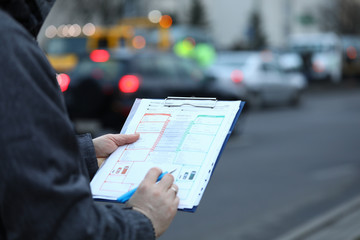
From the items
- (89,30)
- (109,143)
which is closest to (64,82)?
(109,143)

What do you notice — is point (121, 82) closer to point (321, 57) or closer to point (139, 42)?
point (139, 42)

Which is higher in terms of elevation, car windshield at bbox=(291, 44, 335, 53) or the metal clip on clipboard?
the metal clip on clipboard

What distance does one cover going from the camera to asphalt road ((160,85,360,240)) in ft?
19.2

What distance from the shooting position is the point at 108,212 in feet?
4.80

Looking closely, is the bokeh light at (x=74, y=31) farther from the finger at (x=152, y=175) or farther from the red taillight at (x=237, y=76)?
the finger at (x=152, y=175)

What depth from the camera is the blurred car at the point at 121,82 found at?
10.5m

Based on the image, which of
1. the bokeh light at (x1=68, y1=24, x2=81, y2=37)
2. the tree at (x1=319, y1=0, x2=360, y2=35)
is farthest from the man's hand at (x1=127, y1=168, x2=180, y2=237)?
the tree at (x1=319, y1=0, x2=360, y2=35)

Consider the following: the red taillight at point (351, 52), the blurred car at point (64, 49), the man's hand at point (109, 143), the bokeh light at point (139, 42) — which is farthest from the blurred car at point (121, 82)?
the red taillight at point (351, 52)

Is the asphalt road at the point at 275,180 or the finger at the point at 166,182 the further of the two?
the asphalt road at the point at 275,180

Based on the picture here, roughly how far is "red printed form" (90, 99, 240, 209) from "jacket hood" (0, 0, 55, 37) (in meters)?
0.46

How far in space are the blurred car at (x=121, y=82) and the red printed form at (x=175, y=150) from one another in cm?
854

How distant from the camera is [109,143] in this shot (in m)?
1.89

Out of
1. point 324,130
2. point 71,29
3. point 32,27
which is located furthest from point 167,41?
point 32,27

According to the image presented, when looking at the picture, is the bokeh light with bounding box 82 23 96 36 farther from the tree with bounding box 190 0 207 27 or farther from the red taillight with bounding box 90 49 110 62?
the tree with bounding box 190 0 207 27
